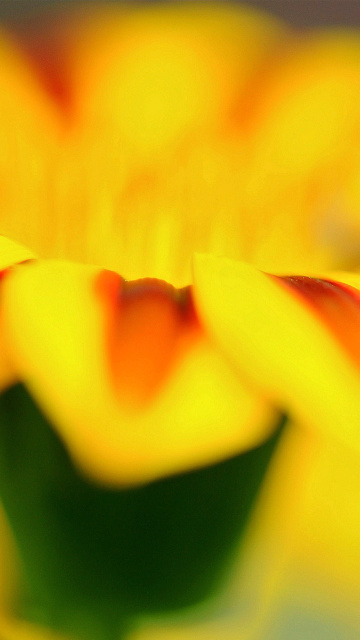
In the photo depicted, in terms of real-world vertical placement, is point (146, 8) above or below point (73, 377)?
above

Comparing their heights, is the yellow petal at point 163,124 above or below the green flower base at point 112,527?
above

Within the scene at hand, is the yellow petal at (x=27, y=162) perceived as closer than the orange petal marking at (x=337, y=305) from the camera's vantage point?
No

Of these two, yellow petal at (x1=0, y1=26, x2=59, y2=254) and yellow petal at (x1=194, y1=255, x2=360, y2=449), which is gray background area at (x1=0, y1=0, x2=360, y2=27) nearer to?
yellow petal at (x1=0, y1=26, x2=59, y2=254)

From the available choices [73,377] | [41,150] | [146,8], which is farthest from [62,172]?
[73,377]

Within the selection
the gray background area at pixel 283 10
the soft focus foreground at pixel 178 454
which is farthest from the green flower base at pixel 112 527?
the gray background area at pixel 283 10

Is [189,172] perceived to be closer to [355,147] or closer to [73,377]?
[355,147]

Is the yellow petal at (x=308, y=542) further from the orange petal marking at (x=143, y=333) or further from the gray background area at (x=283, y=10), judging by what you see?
the gray background area at (x=283, y=10)

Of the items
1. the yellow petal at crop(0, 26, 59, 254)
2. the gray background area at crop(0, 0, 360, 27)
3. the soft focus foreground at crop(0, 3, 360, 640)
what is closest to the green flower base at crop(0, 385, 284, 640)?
the soft focus foreground at crop(0, 3, 360, 640)

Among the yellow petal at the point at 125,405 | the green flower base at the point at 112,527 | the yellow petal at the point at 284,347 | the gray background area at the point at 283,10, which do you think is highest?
the gray background area at the point at 283,10
